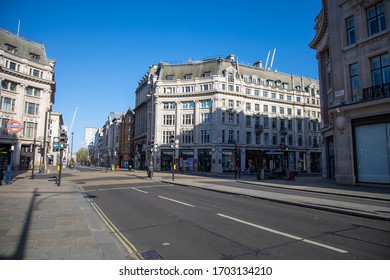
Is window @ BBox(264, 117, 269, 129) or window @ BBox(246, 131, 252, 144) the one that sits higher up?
window @ BBox(264, 117, 269, 129)

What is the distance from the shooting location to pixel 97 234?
19.1ft

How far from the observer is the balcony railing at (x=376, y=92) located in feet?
57.9

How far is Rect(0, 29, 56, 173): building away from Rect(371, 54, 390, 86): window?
145 feet

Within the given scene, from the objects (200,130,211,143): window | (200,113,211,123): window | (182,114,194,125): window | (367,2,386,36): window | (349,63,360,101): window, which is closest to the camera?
(367,2,386,36): window

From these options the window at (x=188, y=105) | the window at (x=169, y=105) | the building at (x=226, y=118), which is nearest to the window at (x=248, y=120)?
the building at (x=226, y=118)

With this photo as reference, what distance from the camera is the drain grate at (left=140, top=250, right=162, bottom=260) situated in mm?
4441

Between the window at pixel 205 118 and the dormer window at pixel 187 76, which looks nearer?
the window at pixel 205 118

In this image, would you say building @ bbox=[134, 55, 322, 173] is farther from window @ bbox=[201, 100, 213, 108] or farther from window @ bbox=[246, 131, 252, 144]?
window @ bbox=[201, 100, 213, 108]

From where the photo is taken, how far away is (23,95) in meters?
43.8

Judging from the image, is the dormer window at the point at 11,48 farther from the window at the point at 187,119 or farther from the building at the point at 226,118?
the window at the point at 187,119

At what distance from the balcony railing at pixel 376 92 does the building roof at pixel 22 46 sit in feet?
175

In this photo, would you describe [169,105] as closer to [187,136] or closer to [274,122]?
[187,136]

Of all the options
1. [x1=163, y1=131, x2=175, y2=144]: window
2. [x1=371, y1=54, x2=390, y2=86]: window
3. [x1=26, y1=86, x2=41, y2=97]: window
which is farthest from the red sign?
[x1=163, y1=131, x2=175, y2=144]: window
